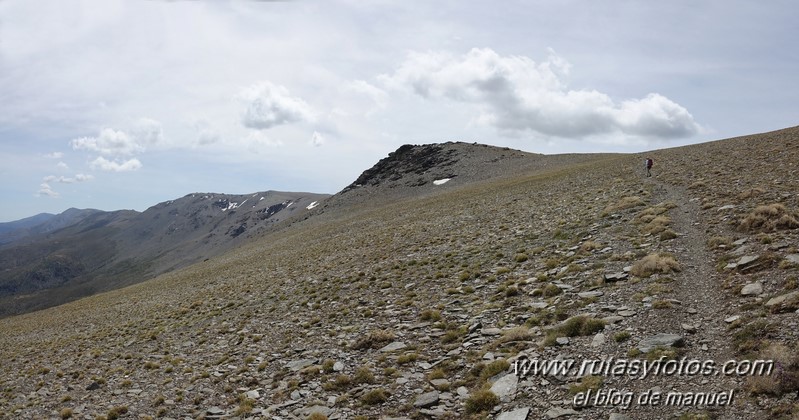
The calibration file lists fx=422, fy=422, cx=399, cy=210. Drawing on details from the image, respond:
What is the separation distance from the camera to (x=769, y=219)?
16.4 metres

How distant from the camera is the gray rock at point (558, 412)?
334 inches

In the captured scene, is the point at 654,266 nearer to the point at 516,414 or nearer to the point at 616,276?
the point at 616,276

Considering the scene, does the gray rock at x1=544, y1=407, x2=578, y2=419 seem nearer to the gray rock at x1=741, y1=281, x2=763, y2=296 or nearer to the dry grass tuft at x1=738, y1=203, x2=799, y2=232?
the gray rock at x1=741, y1=281, x2=763, y2=296

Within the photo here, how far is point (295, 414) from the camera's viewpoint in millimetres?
11461

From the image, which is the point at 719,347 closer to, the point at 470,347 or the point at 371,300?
the point at 470,347

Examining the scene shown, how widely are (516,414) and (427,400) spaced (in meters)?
2.41

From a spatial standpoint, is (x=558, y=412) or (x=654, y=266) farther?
(x=654, y=266)

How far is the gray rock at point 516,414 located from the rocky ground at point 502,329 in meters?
0.04

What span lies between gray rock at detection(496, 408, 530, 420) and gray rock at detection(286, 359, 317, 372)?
26.0ft

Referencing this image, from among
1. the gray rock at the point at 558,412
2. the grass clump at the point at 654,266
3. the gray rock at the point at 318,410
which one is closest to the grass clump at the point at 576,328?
the gray rock at the point at 558,412

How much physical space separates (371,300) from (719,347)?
1465 centimetres

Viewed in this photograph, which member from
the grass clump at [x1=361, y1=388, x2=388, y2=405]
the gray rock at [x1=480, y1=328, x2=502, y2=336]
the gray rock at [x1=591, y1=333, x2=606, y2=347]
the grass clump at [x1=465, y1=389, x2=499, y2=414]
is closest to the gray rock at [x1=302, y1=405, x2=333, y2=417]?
the grass clump at [x1=361, y1=388, x2=388, y2=405]

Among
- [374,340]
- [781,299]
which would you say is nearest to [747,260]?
[781,299]

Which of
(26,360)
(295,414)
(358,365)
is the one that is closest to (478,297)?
(358,365)
